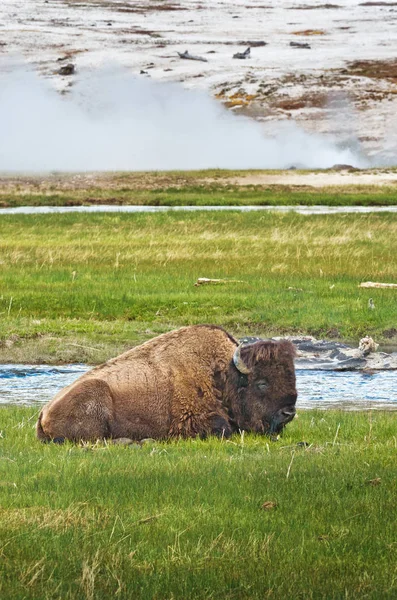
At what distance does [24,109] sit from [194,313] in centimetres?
7702

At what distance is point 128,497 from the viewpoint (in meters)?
7.83

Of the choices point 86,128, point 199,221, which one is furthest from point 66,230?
point 86,128

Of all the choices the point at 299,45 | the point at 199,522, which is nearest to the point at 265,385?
the point at 199,522

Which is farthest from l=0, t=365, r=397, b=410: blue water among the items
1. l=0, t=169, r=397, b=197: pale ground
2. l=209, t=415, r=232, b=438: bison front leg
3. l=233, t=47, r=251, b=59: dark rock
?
l=233, t=47, r=251, b=59: dark rock

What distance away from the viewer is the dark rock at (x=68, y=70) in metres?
102

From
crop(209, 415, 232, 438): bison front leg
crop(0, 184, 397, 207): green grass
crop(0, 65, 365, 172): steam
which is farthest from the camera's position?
crop(0, 65, 365, 172): steam

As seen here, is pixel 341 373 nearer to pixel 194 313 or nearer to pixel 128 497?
pixel 194 313

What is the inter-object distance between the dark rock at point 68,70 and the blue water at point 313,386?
8712 cm

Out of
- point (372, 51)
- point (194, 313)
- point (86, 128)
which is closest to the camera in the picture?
point (194, 313)

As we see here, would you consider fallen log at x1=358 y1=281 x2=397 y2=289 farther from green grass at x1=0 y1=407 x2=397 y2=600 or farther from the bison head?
green grass at x1=0 y1=407 x2=397 y2=600

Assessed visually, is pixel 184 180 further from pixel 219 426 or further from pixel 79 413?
pixel 79 413

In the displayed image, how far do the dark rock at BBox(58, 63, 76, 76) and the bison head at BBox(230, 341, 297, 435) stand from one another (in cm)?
9409

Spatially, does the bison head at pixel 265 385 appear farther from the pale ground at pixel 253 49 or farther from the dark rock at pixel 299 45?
the dark rock at pixel 299 45

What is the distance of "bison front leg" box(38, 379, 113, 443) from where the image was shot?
33.4 feet
